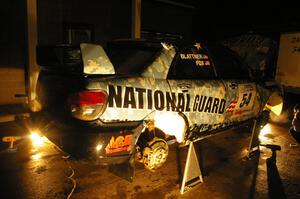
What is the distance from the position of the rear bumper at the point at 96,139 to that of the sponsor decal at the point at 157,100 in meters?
0.23

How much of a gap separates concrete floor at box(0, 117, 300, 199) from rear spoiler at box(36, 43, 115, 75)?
93cm

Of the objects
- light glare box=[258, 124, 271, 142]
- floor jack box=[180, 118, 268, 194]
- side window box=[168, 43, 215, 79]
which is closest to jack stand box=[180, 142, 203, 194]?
floor jack box=[180, 118, 268, 194]

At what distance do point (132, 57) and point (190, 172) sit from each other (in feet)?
5.33

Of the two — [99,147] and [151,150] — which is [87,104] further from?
[151,150]

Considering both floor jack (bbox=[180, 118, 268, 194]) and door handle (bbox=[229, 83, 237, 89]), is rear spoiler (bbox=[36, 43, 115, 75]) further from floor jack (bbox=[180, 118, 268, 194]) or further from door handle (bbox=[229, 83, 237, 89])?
door handle (bbox=[229, 83, 237, 89])

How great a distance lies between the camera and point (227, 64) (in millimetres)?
4465

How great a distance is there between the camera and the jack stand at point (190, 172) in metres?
3.34

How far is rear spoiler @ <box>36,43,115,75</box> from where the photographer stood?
2744 mm

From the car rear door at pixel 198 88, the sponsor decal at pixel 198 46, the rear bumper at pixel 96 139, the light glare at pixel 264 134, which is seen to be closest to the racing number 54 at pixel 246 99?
the car rear door at pixel 198 88

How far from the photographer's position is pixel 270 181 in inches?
147

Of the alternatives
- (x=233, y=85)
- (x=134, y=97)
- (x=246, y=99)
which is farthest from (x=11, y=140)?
(x=246, y=99)

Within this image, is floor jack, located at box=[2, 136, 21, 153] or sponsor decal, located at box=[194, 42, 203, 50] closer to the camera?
floor jack, located at box=[2, 136, 21, 153]

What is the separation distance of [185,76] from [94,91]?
140 centimetres

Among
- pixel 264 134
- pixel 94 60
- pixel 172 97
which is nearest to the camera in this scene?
pixel 94 60
